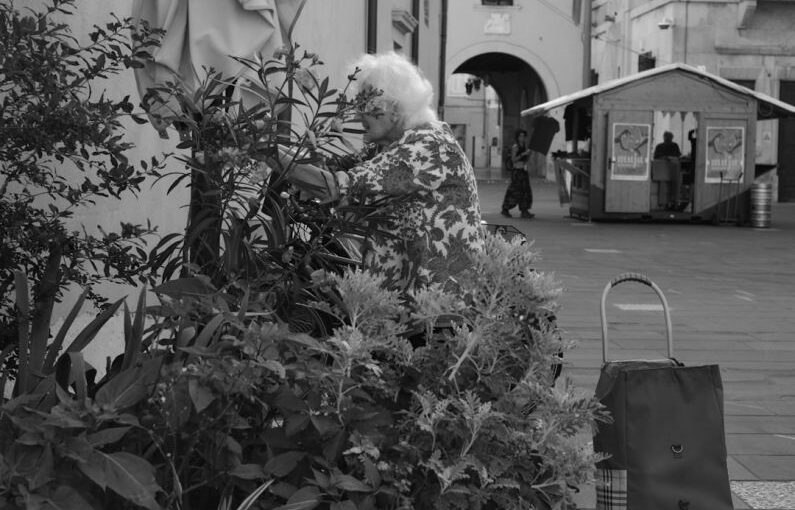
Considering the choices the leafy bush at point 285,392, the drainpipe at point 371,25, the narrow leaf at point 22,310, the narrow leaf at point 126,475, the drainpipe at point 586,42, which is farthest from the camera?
the drainpipe at point 586,42

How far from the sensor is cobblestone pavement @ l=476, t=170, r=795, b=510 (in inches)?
211

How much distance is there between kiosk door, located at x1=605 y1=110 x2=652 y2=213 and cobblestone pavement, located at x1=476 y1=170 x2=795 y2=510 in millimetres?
885

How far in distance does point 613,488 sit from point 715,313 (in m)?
6.76

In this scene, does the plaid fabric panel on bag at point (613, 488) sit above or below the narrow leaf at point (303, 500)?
below

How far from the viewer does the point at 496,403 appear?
2861mm

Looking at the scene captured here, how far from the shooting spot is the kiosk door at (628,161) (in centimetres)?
2120

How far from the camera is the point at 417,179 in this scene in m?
3.97

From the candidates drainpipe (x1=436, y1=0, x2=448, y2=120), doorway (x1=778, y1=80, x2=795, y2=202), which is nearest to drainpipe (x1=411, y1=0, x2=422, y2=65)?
drainpipe (x1=436, y1=0, x2=448, y2=120)

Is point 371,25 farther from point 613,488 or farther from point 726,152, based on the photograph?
point 613,488

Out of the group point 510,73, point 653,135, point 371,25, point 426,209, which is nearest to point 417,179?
point 426,209

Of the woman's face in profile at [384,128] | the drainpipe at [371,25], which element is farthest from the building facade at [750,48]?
the woman's face in profile at [384,128]

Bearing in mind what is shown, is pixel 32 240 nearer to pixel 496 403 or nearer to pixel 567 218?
pixel 496 403

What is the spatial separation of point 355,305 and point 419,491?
0.44 meters

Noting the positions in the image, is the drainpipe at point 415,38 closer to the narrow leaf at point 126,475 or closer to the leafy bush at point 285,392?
the leafy bush at point 285,392
